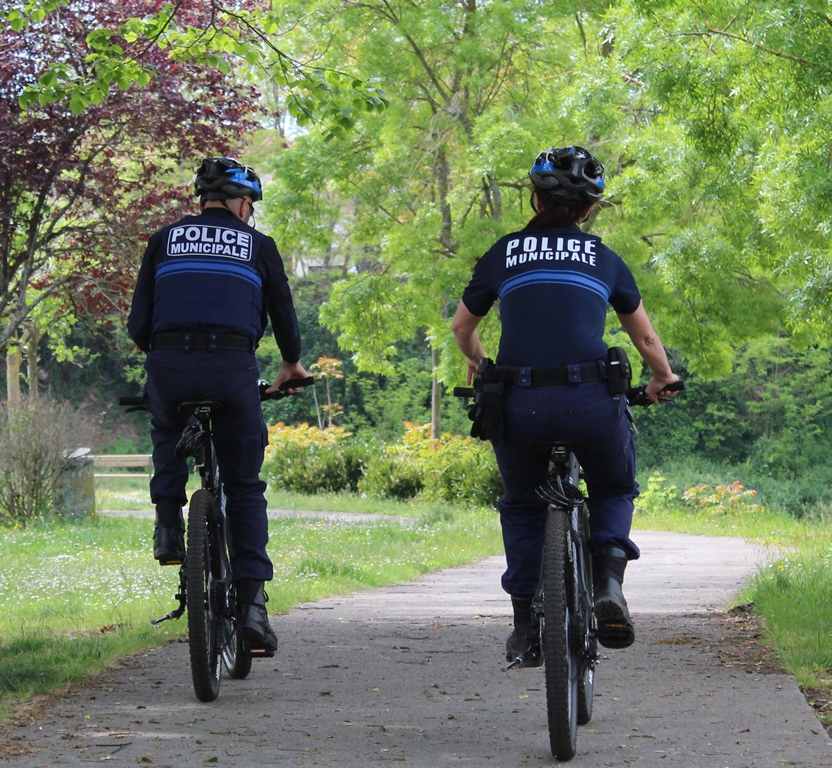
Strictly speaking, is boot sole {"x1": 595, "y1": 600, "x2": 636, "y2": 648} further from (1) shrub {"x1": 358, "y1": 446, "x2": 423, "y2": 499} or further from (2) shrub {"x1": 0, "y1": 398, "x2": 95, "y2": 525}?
(1) shrub {"x1": 358, "y1": 446, "x2": 423, "y2": 499}

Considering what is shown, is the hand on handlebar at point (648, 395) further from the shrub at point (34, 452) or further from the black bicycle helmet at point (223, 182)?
the shrub at point (34, 452)

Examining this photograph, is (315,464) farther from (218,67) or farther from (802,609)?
(802,609)

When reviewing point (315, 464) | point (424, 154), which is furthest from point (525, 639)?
point (315, 464)

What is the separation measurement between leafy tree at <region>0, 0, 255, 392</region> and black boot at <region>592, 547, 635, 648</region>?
9.13m

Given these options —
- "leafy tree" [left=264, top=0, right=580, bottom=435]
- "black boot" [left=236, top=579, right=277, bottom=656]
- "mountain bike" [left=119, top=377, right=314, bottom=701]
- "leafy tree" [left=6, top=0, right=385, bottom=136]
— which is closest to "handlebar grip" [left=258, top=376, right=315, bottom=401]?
"mountain bike" [left=119, top=377, right=314, bottom=701]

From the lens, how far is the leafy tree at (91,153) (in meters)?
13.2

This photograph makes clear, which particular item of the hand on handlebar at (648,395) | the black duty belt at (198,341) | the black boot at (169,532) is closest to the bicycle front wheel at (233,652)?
the black boot at (169,532)

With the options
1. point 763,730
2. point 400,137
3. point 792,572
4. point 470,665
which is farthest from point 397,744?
point 400,137

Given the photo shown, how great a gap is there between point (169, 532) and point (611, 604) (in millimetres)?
1849

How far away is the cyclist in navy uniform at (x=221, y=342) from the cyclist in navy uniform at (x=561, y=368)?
91 centimetres

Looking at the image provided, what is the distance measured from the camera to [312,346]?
4144cm

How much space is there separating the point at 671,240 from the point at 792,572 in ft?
33.7

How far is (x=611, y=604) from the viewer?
15.0 ft

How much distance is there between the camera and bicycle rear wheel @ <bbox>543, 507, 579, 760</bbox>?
4188 millimetres
